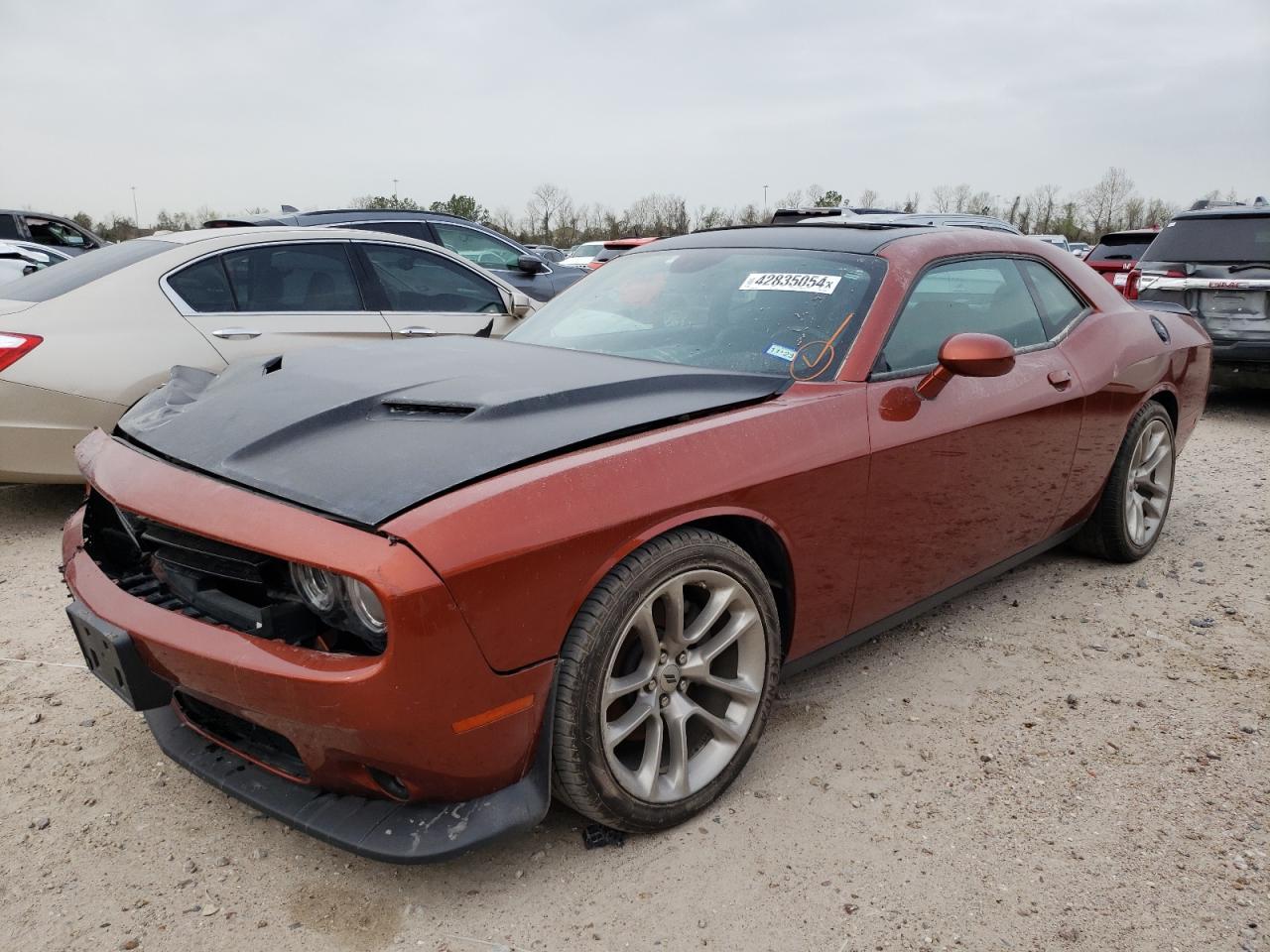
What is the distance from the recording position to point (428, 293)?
568 centimetres

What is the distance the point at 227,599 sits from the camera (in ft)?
6.87

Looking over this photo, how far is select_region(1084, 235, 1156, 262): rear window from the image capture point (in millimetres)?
12195

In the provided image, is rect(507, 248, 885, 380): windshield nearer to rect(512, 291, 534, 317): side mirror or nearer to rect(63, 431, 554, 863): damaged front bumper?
rect(63, 431, 554, 863): damaged front bumper

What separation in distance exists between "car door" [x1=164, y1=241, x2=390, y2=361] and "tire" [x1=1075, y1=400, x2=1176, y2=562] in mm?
3764

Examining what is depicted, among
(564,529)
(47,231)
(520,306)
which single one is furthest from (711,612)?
(47,231)

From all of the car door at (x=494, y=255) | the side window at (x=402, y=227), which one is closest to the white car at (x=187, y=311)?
the side window at (x=402, y=227)

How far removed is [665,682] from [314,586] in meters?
0.86

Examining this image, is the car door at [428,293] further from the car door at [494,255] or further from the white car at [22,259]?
the white car at [22,259]

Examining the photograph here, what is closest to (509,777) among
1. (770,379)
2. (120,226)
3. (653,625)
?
(653,625)

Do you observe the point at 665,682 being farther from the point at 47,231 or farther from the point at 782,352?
the point at 47,231

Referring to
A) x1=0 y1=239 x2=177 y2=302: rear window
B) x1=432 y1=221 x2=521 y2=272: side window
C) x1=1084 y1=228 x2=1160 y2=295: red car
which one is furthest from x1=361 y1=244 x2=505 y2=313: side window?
x1=1084 y1=228 x2=1160 y2=295: red car

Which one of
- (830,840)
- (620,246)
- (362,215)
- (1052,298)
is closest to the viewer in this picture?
(830,840)

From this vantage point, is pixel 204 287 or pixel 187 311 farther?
pixel 204 287

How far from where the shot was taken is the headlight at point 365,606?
1.91 metres
